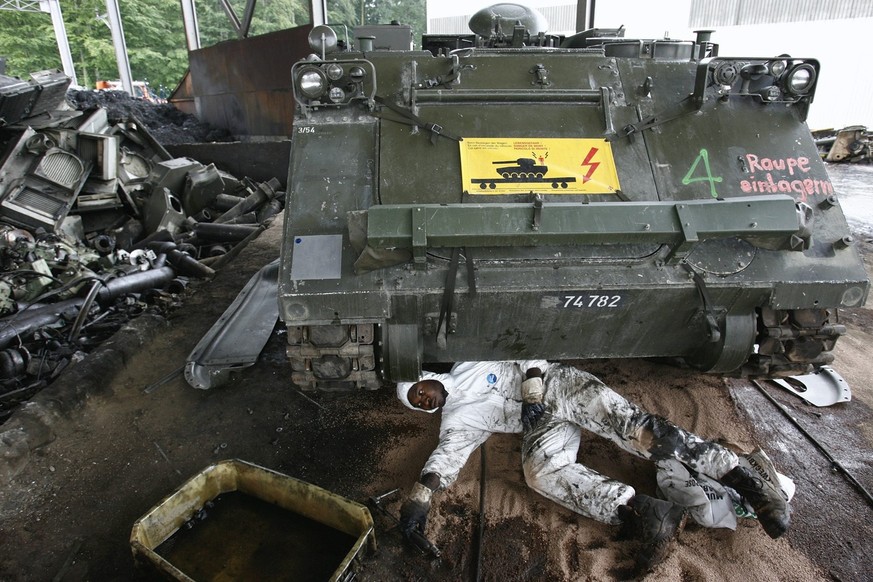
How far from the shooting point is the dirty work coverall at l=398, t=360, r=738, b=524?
2.73m

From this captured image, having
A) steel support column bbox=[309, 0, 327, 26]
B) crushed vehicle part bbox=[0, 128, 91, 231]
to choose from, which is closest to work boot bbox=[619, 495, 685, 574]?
crushed vehicle part bbox=[0, 128, 91, 231]

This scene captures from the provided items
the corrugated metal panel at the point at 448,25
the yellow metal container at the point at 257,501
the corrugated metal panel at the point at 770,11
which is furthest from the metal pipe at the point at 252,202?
the corrugated metal panel at the point at 770,11

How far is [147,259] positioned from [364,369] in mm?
4744

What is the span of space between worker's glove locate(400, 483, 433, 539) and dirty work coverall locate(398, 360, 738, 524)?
0.13 metres

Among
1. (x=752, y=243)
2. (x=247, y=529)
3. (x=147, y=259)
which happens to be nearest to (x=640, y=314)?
(x=752, y=243)

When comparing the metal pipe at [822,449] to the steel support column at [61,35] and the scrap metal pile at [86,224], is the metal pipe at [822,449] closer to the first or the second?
the scrap metal pile at [86,224]

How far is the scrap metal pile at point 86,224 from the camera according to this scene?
491 centimetres

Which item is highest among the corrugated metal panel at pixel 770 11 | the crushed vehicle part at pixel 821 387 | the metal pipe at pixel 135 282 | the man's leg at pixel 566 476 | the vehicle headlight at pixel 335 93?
the corrugated metal panel at pixel 770 11

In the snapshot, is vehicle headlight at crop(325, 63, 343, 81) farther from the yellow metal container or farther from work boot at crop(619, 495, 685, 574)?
work boot at crop(619, 495, 685, 574)

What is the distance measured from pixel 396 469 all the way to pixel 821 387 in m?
2.99

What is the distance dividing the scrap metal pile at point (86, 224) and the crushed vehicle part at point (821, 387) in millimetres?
5274

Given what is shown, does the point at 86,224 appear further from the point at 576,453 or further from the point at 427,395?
the point at 576,453

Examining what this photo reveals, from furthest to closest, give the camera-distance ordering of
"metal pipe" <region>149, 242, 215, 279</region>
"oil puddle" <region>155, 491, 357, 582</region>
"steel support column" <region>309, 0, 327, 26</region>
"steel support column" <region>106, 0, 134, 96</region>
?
"steel support column" <region>106, 0, 134, 96</region>, "steel support column" <region>309, 0, 327, 26</region>, "metal pipe" <region>149, 242, 215, 279</region>, "oil puddle" <region>155, 491, 357, 582</region>

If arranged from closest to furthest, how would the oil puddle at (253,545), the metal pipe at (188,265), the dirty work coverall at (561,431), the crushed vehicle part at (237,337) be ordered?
the oil puddle at (253,545) → the dirty work coverall at (561,431) → the crushed vehicle part at (237,337) → the metal pipe at (188,265)
